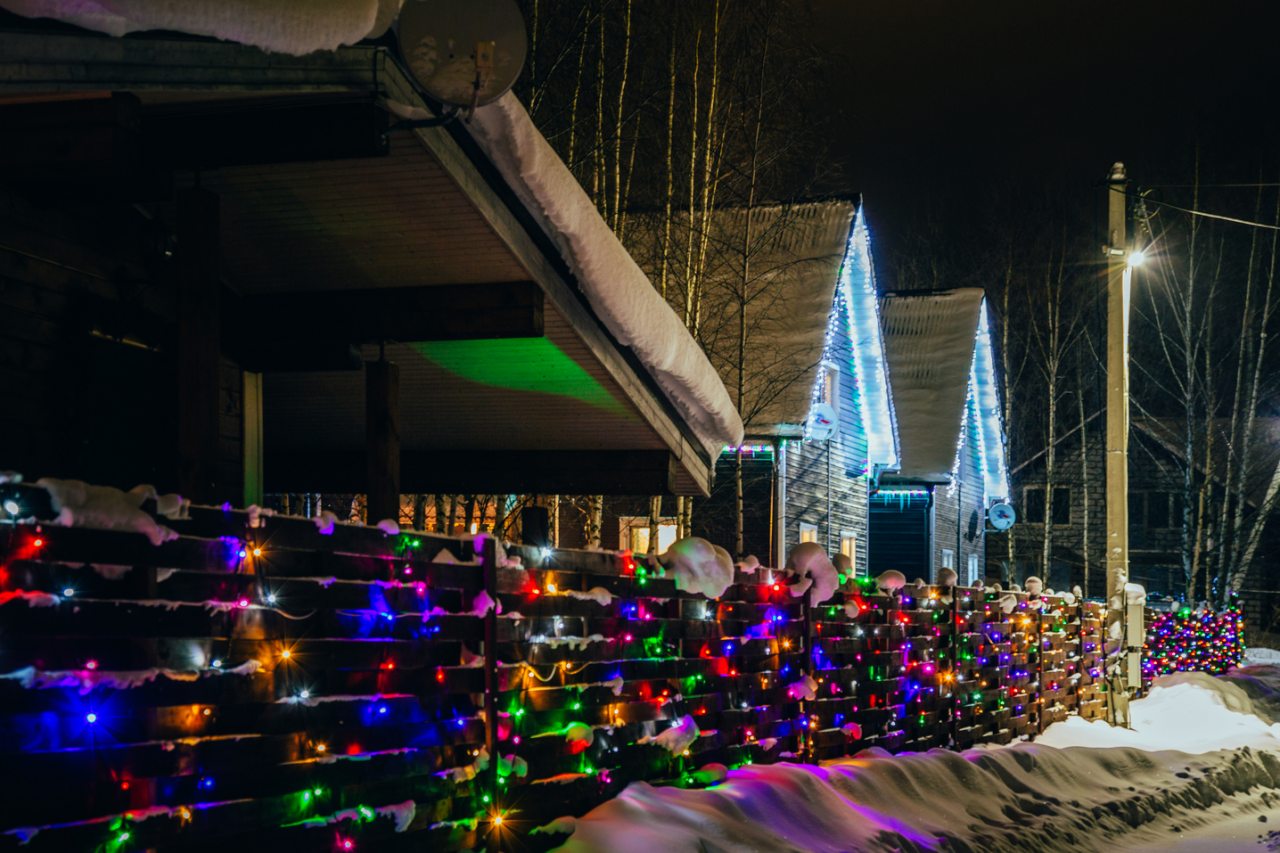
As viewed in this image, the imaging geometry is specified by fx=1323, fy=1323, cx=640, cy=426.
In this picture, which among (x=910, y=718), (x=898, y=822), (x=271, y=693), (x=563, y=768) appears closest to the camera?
(x=271, y=693)

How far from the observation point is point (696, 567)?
7.46 meters

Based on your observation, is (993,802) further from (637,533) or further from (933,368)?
(933,368)

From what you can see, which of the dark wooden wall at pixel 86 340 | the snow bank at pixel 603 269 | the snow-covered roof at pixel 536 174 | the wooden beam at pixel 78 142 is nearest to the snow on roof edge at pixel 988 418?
the snow bank at pixel 603 269

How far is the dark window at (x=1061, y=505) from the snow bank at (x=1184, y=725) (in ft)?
84.5

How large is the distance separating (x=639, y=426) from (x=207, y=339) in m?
4.52

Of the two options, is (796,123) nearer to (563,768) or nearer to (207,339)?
(207,339)

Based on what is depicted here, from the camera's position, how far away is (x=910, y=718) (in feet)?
34.5

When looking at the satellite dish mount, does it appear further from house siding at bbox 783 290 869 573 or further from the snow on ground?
house siding at bbox 783 290 869 573

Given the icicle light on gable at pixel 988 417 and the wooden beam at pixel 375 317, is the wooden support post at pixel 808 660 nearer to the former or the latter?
the wooden beam at pixel 375 317

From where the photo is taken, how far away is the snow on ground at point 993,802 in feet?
21.2

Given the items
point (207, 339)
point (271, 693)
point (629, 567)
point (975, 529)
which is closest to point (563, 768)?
point (629, 567)

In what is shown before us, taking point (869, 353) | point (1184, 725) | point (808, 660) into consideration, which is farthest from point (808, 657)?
point (869, 353)

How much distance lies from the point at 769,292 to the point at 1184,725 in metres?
10.0

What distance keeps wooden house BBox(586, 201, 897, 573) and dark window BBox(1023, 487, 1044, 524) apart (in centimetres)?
1957
